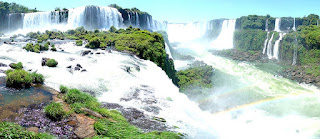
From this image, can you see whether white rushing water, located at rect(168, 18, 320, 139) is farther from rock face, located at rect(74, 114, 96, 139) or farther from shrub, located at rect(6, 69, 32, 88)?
shrub, located at rect(6, 69, 32, 88)

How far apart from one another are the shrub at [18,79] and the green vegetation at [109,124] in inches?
112

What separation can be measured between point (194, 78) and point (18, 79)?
26778 mm

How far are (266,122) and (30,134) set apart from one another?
740 inches

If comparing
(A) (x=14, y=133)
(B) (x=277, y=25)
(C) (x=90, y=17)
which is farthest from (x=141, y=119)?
(B) (x=277, y=25)

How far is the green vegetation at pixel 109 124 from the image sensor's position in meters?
5.98

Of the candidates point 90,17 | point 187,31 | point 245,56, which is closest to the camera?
point 90,17

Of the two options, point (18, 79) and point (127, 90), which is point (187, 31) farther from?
point (18, 79)

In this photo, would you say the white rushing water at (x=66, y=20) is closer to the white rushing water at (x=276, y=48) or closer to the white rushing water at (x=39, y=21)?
the white rushing water at (x=39, y=21)

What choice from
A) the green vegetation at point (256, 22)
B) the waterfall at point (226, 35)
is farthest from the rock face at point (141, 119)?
the green vegetation at point (256, 22)

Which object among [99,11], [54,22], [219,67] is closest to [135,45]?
[219,67]

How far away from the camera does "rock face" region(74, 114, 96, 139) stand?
574cm

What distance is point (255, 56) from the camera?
2245 inches

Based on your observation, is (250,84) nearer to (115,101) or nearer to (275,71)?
(275,71)

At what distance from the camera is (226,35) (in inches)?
3381
